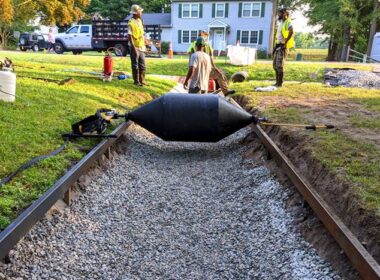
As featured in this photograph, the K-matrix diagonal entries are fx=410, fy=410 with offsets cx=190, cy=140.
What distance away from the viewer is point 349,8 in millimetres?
35906

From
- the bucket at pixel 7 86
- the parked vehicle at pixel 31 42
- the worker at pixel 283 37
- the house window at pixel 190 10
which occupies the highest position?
the house window at pixel 190 10

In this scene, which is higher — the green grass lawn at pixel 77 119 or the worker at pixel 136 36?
the worker at pixel 136 36

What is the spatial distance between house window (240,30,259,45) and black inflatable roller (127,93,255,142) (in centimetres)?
3862

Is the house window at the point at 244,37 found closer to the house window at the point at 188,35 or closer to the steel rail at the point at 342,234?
the house window at the point at 188,35

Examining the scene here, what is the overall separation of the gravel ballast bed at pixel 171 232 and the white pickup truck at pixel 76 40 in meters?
28.8

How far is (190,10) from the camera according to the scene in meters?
44.8

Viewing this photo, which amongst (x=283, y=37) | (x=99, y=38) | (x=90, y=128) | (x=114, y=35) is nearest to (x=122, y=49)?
(x=114, y=35)

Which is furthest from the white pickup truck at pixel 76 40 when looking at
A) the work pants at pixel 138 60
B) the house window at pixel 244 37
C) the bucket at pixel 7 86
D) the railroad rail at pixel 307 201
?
the railroad rail at pixel 307 201

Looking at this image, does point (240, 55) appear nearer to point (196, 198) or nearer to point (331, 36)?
point (196, 198)

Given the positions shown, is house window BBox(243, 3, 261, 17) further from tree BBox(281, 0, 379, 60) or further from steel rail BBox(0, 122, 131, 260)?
steel rail BBox(0, 122, 131, 260)

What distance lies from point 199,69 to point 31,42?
110 feet

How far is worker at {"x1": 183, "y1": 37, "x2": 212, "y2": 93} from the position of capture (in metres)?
8.80

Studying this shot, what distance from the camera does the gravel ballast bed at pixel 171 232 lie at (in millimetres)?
3449

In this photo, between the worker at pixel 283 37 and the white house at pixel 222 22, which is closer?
the worker at pixel 283 37
